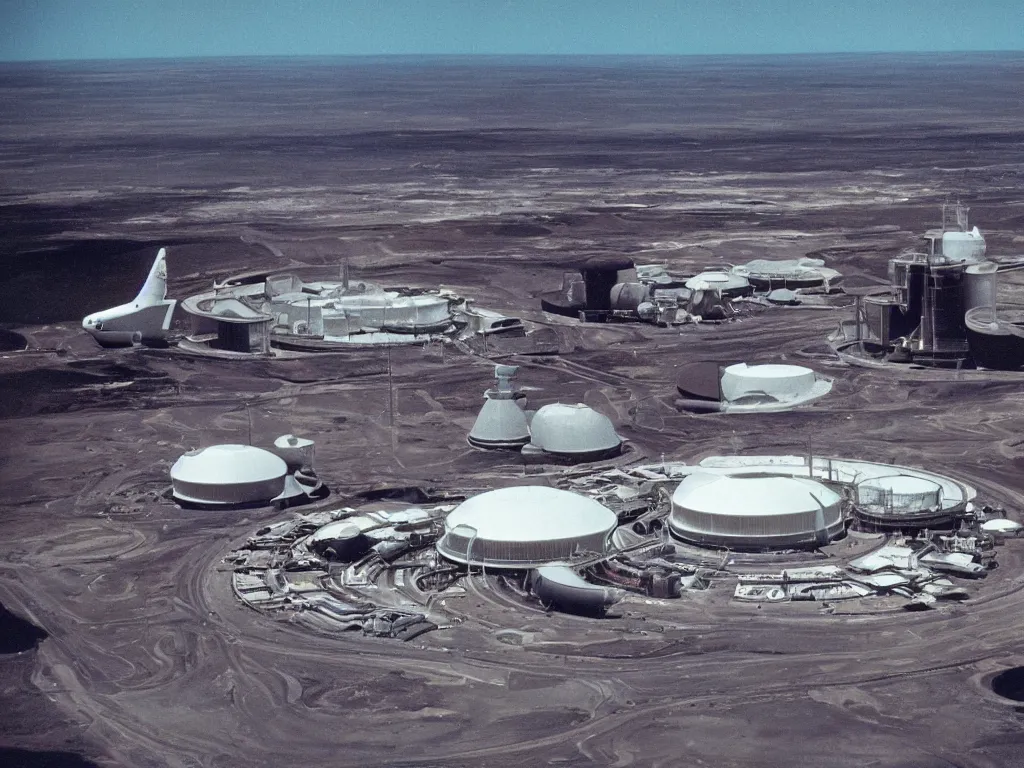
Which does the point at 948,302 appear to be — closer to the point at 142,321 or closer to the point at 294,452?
the point at 294,452

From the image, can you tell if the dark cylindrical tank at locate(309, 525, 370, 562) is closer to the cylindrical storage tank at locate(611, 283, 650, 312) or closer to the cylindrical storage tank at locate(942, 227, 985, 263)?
the cylindrical storage tank at locate(942, 227, 985, 263)

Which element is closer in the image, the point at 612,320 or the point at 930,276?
the point at 930,276

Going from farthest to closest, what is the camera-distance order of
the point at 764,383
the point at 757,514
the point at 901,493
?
1. the point at 764,383
2. the point at 901,493
3. the point at 757,514

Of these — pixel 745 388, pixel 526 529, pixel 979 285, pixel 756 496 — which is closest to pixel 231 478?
pixel 526 529

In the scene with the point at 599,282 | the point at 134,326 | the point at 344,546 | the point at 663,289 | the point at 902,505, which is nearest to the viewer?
the point at 344,546

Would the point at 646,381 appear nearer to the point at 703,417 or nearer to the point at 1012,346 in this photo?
the point at 703,417

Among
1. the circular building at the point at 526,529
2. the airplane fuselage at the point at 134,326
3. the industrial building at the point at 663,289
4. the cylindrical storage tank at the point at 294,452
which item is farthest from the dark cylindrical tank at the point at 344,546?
the industrial building at the point at 663,289

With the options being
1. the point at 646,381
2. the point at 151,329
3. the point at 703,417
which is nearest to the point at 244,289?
the point at 151,329
